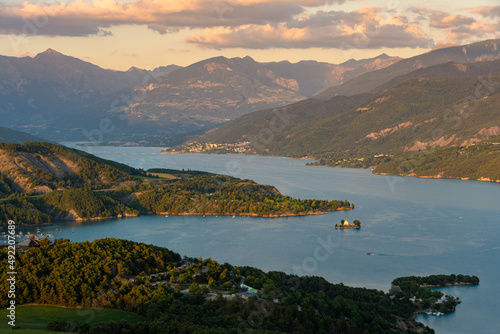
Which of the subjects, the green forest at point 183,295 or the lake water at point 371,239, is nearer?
the green forest at point 183,295

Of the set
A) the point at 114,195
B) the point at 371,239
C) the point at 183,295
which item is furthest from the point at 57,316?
the point at 114,195

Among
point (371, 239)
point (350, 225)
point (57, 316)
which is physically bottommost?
point (371, 239)

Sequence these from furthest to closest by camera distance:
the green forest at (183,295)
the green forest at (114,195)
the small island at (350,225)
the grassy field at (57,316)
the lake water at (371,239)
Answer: the green forest at (114,195), the small island at (350,225), the lake water at (371,239), the green forest at (183,295), the grassy field at (57,316)

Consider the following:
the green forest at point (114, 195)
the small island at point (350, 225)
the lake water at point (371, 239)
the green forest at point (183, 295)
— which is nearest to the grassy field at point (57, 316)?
the green forest at point (183, 295)

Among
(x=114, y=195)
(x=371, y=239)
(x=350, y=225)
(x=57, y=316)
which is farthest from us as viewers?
(x=114, y=195)

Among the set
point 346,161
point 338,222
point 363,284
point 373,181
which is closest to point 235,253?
point 363,284

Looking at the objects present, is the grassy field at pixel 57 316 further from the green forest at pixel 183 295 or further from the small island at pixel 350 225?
the small island at pixel 350 225

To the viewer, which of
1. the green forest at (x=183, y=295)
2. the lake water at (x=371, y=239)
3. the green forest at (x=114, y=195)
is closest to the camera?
the green forest at (x=183, y=295)

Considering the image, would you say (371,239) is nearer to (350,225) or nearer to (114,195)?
(350,225)
